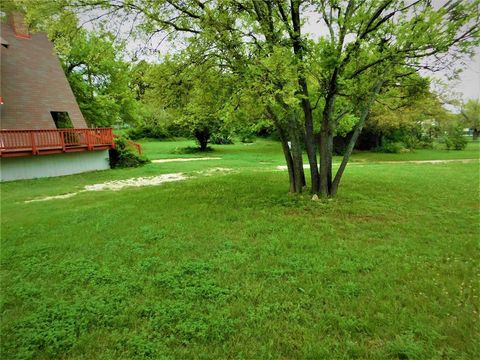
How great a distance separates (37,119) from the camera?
13945 millimetres

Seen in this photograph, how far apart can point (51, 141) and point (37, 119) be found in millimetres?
1758

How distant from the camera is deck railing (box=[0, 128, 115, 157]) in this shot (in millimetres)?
11945

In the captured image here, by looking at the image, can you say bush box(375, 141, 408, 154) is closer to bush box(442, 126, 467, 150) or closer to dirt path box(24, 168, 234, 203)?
bush box(442, 126, 467, 150)

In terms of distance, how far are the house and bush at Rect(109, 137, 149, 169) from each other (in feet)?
2.62

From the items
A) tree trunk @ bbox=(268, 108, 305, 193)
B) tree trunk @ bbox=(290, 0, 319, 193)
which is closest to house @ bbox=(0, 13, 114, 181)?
tree trunk @ bbox=(268, 108, 305, 193)

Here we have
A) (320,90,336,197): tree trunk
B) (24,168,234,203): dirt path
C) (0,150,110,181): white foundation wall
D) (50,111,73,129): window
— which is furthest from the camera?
(50,111,73,129): window

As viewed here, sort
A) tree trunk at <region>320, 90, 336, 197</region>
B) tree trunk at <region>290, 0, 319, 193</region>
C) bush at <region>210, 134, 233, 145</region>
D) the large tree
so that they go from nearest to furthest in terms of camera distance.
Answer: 1. tree trunk at <region>290, 0, 319, 193</region>
2. tree trunk at <region>320, 90, 336, 197</region>
3. bush at <region>210, 134, 233, 145</region>
4. the large tree

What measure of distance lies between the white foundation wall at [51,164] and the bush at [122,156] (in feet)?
2.43

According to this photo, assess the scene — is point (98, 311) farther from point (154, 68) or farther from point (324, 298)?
point (154, 68)

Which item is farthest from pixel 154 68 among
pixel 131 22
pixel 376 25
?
pixel 376 25

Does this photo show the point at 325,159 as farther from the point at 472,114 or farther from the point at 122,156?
the point at 472,114

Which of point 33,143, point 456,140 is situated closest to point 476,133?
point 456,140

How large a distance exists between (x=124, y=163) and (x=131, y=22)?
10.2 metres

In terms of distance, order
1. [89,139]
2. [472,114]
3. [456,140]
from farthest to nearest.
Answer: [472,114] → [456,140] → [89,139]
